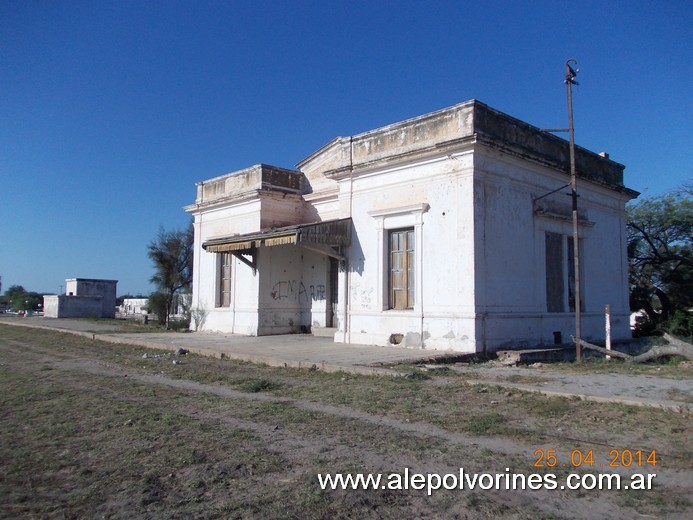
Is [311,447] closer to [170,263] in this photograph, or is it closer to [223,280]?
[223,280]

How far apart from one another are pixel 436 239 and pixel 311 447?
8284 mm

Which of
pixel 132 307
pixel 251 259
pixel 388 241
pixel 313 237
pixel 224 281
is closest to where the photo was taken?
pixel 313 237

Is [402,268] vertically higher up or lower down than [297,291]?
higher up

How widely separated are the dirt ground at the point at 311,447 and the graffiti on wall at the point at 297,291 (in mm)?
8522

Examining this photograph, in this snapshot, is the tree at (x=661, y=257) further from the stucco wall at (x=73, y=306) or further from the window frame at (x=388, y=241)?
the stucco wall at (x=73, y=306)

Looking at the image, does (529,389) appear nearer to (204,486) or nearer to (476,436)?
(476,436)

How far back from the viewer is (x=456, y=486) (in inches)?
158

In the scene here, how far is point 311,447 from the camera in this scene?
5020mm

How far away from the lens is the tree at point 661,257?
19.6 m

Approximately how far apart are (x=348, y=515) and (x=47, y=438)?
3.47 m

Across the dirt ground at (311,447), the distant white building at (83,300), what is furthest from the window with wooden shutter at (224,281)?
the distant white building at (83,300)

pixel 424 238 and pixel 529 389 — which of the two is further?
pixel 424 238

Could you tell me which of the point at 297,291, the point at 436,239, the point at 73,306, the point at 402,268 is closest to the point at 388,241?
the point at 402,268

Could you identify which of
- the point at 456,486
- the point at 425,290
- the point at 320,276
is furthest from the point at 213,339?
the point at 456,486
